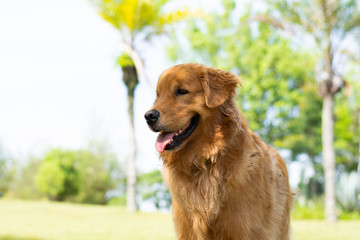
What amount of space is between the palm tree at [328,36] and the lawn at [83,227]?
14.9ft

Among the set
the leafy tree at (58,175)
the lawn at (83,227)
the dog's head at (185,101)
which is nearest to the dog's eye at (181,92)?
the dog's head at (185,101)

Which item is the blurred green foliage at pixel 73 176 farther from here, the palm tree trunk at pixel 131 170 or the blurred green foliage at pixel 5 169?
the palm tree trunk at pixel 131 170

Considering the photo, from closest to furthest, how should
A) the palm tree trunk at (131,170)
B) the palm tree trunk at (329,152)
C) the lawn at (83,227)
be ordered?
the lawn at (83,227)
the palm tree trunk at (329,152)
the palm tree trunk at (131,170)

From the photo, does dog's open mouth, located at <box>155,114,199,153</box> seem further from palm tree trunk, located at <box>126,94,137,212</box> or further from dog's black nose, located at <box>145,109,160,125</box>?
palm tree trunk, located at <box>126,94,137,212</box>

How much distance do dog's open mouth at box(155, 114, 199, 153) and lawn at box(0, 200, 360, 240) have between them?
5.44 meters

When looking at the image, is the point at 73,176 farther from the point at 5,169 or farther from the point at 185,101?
the point at 185,101

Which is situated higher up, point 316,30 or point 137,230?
point 316,30

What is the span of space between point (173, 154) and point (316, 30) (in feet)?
46.1

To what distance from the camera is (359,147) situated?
27.8 meters

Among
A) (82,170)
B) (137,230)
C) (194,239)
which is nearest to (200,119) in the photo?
(194,239)

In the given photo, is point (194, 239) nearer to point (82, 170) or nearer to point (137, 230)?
point (137, 230)

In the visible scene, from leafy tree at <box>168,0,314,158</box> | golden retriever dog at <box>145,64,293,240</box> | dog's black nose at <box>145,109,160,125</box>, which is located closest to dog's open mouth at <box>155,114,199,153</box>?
golden retriever dog at <box>145,64,293,240</box>

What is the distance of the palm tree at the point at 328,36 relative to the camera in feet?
50.3

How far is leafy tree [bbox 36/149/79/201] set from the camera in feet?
71.3
